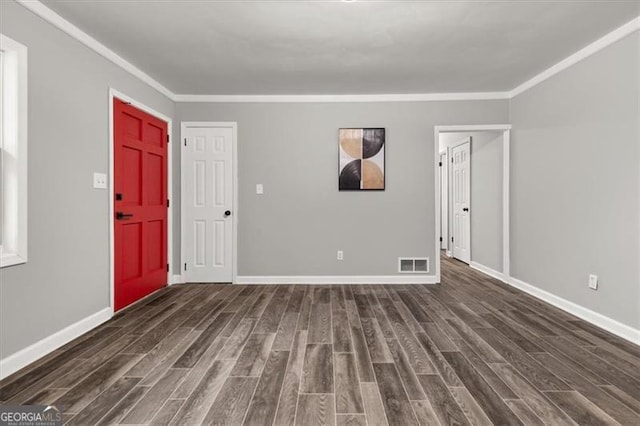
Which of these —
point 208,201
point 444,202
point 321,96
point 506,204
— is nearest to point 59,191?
point 208,201

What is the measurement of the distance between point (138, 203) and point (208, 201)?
927 mm

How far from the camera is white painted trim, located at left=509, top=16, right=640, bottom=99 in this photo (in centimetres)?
258

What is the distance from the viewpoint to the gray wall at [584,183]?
2615 mm

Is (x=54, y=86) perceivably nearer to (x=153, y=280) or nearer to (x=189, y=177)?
(x=189, y=177)

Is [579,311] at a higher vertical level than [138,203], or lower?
lower

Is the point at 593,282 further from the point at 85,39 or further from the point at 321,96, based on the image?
the point at 85,39

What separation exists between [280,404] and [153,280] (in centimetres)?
282

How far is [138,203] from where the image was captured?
356cm

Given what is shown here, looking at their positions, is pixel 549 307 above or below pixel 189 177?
below

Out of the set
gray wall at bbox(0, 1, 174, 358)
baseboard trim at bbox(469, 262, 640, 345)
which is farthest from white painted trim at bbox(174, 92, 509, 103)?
baseboard trim at bbox(469, 262, 640, 345)

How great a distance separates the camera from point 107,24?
260cm

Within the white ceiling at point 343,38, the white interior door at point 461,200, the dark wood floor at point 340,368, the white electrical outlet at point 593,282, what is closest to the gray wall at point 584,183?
the white electrical outlet at point 593,282

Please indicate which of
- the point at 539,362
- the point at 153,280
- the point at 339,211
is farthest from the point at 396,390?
the point at 153,280

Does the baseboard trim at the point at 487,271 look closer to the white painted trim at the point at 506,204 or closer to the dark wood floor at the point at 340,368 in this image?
the white painted trim at the point at 506,204
